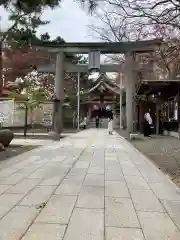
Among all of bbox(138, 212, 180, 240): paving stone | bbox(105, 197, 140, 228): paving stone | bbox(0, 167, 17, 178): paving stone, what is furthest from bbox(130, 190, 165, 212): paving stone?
bbox(0, 167, 17, 178): paving stone

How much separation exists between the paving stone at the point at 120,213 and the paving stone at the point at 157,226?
4.6 inches

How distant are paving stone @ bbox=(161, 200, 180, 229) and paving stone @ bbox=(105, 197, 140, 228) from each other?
1.65 ft

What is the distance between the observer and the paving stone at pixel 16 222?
3.95m

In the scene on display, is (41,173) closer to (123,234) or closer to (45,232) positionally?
(45,232)

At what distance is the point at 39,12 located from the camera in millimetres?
9820

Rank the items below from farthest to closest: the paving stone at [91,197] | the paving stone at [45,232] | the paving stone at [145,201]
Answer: the paving stone at [91,197]
the paving stone at [145,201]
the paving stone at [45,232]

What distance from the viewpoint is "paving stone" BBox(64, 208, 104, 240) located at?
156 inches

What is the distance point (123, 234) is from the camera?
13.3 feet

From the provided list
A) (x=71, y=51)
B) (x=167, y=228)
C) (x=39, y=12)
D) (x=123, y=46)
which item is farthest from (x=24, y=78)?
(x=167, y=228)

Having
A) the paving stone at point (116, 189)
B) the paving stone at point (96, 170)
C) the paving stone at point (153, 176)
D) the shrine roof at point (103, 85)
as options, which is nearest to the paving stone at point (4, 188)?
the paving stone at point (116, 189)

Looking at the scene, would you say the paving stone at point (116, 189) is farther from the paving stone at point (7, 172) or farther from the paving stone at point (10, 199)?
the paving stone at point (7, 172)

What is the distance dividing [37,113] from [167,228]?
1209 inches

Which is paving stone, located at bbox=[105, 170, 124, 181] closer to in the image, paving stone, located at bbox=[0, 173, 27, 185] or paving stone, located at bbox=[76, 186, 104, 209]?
paving stone, located at bbox=[76, 186, 104, 209]

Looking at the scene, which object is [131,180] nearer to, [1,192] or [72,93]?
[1,192]
